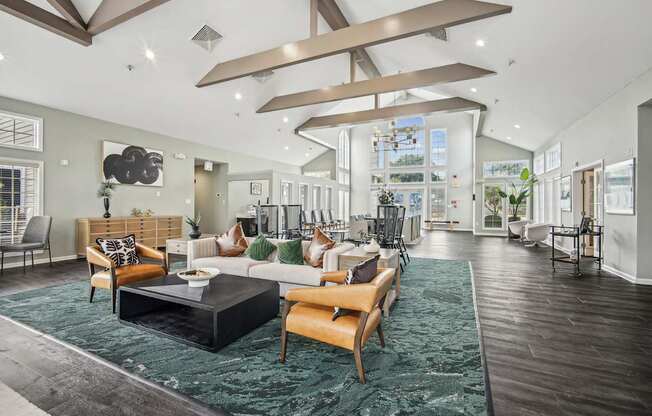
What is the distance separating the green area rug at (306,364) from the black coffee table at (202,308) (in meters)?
0.09

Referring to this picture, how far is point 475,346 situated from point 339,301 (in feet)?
4.32

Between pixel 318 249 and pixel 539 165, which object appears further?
pixel 539 165

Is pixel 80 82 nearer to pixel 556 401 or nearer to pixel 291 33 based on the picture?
pixel 291 33

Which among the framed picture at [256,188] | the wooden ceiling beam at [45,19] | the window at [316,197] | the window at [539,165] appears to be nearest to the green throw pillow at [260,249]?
the wooden ceiling beam at [45,19]

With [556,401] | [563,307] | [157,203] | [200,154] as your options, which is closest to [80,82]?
[157,203]

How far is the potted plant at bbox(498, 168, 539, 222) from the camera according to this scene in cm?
995

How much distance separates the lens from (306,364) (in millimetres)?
2203

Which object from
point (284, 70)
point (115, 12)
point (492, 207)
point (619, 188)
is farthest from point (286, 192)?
point (619, 188)

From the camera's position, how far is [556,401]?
1.79m

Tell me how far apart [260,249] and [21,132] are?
5279 mm

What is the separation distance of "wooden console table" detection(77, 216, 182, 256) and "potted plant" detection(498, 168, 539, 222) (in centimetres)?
1052

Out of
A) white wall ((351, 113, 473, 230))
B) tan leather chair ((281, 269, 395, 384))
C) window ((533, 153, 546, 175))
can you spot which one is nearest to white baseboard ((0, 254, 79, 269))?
tan leather chair ((281, 269, 395, 384))

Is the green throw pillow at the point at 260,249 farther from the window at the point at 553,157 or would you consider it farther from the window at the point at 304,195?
the window at the point at 553,157

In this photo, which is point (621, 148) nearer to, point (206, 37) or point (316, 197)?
point (206, 37)
